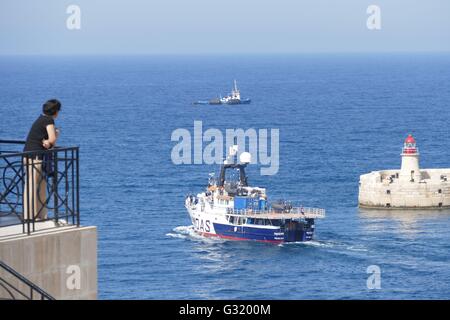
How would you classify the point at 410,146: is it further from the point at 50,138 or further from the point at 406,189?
the point at 50,138

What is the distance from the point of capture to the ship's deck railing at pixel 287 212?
264ft

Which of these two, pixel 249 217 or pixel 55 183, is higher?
pixel 55 183

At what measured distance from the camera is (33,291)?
46.3 feet

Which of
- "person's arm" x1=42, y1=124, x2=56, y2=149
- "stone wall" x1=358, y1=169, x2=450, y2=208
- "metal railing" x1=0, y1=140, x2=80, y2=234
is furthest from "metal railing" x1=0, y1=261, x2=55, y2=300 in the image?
"stone wall" x1=358, y1=169, x2=450, y2=208

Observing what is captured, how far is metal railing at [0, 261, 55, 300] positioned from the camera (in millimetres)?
13633

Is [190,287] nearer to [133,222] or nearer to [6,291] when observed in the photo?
[133,222]

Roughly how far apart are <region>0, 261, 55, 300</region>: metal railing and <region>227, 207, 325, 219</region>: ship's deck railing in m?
65.9

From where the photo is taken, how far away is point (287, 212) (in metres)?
82.6

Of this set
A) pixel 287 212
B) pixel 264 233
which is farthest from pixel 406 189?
pixel 264 233

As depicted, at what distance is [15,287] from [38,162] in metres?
1.82

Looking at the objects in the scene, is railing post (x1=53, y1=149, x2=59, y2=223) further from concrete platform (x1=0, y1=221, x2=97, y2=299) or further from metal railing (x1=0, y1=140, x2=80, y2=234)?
concrete platform (x1=0, y1=221, x2=97, y2=299)

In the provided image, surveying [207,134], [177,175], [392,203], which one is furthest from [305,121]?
[392,203]

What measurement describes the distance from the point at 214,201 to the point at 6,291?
230 ft

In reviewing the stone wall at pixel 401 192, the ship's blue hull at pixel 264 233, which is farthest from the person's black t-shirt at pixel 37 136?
the stone wall at pixel 401 192
